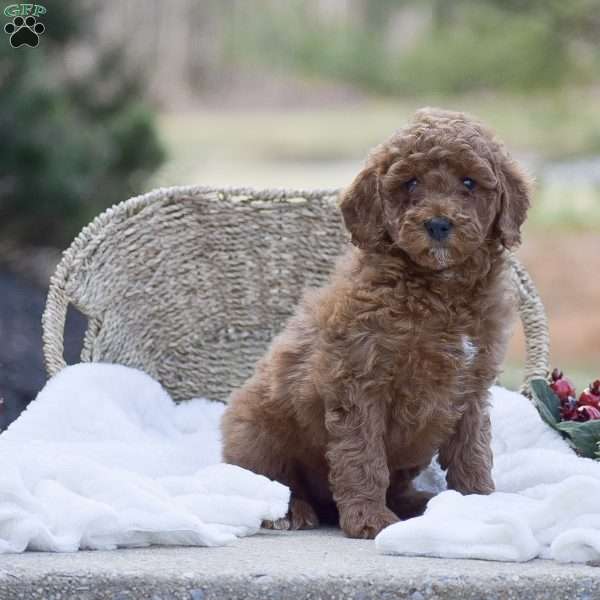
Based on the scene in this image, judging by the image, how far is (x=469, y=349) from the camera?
12.3 ft

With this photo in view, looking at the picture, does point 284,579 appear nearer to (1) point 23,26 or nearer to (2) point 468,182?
(2) point 468,182

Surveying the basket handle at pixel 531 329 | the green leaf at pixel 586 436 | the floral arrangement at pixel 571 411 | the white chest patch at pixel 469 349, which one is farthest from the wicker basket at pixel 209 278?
the white chest patch at pixel 469 349

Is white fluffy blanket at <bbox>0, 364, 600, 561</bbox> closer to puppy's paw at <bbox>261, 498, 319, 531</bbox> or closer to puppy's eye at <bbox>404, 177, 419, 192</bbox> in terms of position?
puppy's paw at <bbox>261, 498, 319, 531</bbox>

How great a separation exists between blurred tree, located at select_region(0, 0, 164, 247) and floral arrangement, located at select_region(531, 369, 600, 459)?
505cm

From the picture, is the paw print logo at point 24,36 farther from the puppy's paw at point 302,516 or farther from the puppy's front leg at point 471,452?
the puppy's front leg at point 471,452

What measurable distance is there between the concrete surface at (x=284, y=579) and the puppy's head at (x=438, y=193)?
93 cm

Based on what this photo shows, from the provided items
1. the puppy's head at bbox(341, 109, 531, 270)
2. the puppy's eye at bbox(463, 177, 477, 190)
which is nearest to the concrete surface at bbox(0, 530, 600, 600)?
the puppy's head at bbox(341, 109, 531, 270)

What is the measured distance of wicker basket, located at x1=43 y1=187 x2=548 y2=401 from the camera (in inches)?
199

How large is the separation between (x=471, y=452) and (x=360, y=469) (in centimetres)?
47

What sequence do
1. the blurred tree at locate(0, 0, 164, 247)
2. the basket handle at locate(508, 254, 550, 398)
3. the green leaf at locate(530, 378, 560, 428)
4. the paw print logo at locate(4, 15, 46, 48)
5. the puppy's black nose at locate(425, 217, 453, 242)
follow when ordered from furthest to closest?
the blurred tree at locate(0, 0, 164, 247)
the paw print logo at locate(4, 15, 46, 48)
the basket handle at locate(508, 254, 550, 398)
the green leaf at locate(530, 378, 560, 428)
the puppy's black nose at locate(425, 217, 453, 242)

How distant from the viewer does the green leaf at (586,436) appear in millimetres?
4336

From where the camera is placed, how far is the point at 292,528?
3902 millimetres

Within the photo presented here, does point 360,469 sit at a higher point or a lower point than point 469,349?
lower

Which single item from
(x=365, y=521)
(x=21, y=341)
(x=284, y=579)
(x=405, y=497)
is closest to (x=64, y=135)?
(x=21, y=341)
